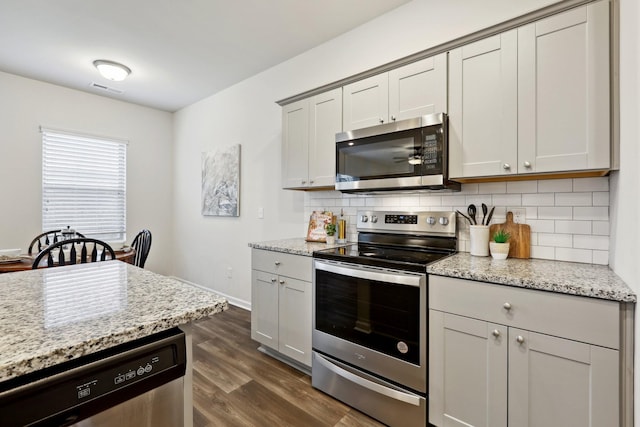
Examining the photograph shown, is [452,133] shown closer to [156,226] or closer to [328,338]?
[328,338]

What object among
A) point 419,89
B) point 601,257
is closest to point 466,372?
point 601,257

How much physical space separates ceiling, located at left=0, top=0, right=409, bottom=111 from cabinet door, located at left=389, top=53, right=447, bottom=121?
0.78m

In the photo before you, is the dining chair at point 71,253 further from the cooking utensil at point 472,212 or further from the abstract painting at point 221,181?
the cooking utensil at point 472,212

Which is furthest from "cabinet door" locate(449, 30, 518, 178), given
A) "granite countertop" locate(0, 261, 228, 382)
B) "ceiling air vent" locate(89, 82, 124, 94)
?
"ceiling air vent" locate(89, 82, 124, 94)

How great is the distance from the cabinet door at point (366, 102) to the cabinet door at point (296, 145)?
43 cm

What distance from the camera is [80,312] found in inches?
33.5

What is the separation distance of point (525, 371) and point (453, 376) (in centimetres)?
33

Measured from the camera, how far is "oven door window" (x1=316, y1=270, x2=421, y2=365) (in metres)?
1.70

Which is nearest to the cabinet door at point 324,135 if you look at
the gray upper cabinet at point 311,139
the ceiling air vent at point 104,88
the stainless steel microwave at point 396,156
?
the gray upper cabinet at point 311,139

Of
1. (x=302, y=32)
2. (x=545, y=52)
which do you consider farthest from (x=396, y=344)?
(x=302, y=32)

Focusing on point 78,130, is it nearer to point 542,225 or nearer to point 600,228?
point 542,225

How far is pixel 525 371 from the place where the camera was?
138 centimetres

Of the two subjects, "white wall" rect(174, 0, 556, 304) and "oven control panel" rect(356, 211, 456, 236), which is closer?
"oven control panel" rect(356, 211, 456, 236)

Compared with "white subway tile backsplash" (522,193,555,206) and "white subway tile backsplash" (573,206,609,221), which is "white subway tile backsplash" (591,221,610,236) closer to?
"white subway tile backsplash" (573,206,609,221)
